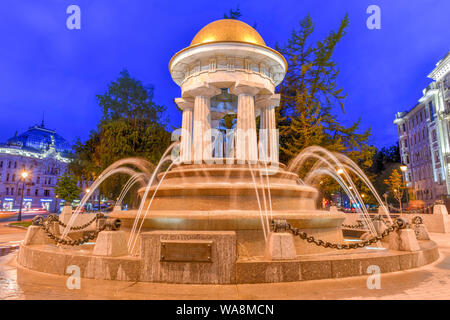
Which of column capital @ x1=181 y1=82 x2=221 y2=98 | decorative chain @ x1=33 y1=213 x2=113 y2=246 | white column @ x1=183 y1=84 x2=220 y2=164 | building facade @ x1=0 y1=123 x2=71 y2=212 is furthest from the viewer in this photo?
building facade @ x1=0 y1=123 x2=71 y2=212

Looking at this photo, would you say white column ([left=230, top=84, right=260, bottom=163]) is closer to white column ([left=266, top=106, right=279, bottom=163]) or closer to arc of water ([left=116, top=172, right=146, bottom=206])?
white column ([left=266, top=106, right=279, bottom=163])

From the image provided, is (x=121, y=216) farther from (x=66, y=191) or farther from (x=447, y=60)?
(x=447, y=60)

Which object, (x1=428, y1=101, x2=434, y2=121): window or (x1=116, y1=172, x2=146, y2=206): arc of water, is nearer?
(x1=116, y1=172, x2=146, y2=206): arc of water

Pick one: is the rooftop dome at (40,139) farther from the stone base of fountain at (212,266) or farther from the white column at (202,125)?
the stone base of fountain at (212,266)

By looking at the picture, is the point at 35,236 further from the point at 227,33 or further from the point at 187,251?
the point at 227,33

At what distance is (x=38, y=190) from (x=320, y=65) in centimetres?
8487

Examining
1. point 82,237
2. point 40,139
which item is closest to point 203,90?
point 82,237

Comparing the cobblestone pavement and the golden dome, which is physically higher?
the golden dome

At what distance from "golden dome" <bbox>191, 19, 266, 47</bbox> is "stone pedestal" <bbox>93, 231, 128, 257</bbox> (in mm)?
10185

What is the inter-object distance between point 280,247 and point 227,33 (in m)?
11.4

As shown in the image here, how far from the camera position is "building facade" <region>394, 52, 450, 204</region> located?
44.3m

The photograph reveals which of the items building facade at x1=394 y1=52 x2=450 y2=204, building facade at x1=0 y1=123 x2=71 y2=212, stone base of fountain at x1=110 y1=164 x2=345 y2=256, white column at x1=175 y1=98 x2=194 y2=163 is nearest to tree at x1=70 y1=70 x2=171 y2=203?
white column at x1=175 y1=98 x2=194 y2=163

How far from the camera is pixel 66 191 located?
99.5 feet
